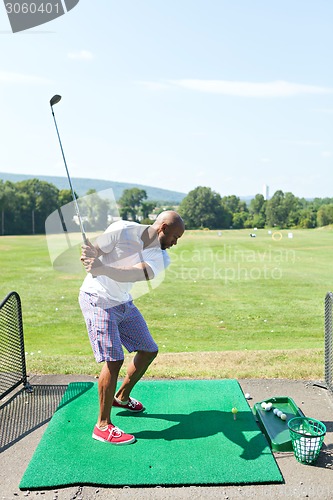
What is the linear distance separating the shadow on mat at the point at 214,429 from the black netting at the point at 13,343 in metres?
1.26

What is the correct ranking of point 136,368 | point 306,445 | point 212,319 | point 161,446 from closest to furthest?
point 306,445 < point 161,446 < point 136,368 < point 212,319

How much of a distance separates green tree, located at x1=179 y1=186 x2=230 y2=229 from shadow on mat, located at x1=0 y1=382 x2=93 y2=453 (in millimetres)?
48493

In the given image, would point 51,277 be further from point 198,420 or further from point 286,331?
point 198,420

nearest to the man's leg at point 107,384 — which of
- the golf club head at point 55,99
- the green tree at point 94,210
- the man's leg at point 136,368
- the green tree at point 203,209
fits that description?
the man's leg at point 136,368

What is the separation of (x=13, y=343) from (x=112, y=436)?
1.50m

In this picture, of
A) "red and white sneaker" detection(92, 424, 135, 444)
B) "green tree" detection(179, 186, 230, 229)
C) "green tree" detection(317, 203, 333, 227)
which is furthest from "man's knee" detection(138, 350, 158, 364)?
"green tree" detection(317, 203, 333, 227)

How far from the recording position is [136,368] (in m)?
3.81

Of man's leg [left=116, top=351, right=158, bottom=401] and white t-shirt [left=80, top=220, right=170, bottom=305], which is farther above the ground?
white t-shirt [left=80, top=220, right=170, bottom=305]

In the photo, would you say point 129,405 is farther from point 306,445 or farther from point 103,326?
point 306,445

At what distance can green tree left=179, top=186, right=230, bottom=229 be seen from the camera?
177ft

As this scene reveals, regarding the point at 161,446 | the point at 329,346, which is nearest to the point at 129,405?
the point at 161,446

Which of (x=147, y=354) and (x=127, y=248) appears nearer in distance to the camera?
(x=127, y=248)

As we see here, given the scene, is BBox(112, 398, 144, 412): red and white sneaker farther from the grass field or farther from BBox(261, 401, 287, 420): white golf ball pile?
BBox(261, 401, 287, 420): white golf ball pile

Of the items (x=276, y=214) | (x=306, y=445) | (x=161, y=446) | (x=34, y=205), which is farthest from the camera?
(x=276, y=214)
